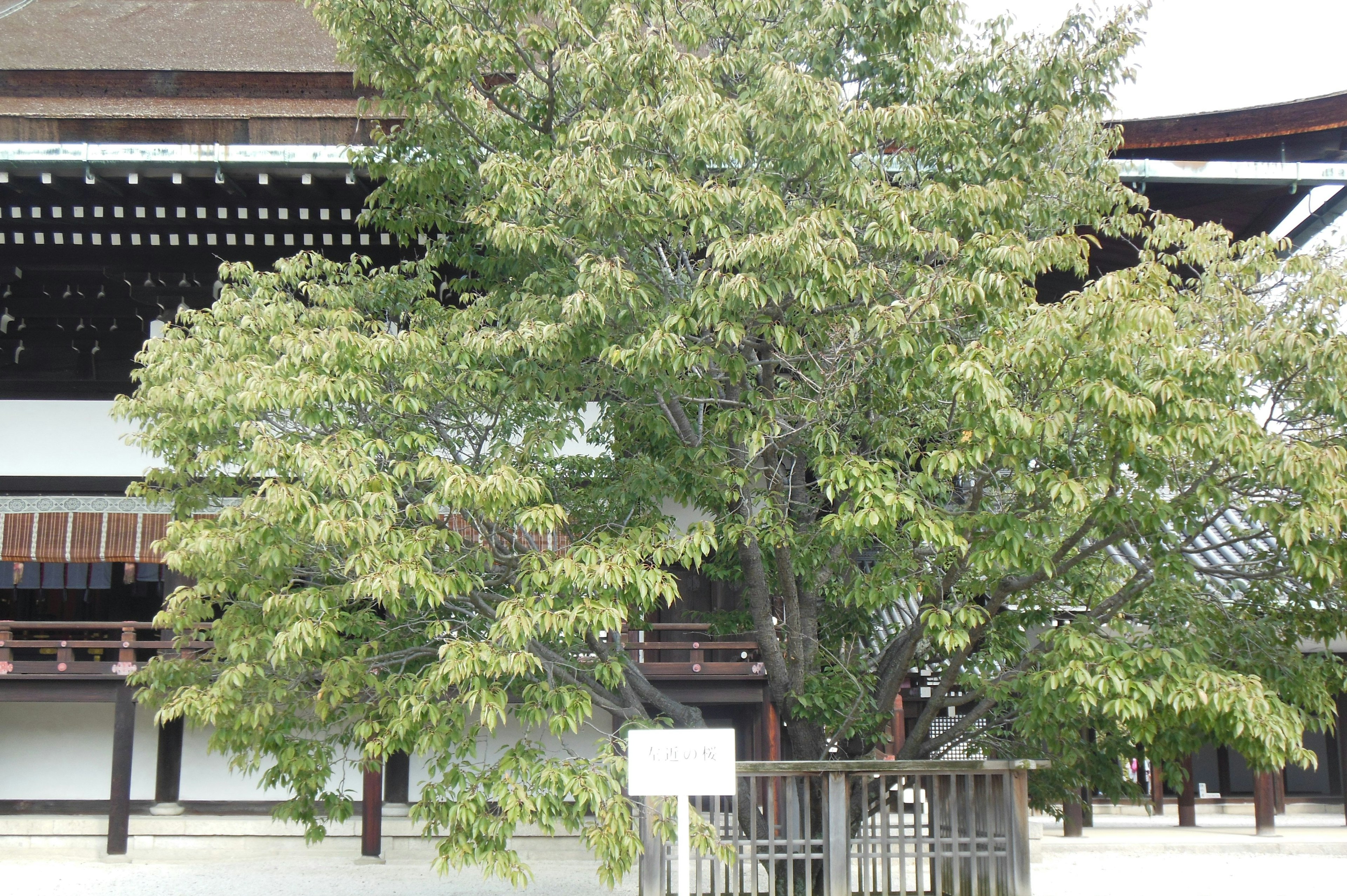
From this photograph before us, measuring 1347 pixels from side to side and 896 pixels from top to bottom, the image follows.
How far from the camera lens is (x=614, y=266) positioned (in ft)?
19.5

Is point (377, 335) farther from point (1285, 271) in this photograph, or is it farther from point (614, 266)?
point (1285, 271)

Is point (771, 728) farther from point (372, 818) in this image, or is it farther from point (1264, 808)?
point (1264, 808)

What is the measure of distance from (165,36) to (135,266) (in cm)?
528

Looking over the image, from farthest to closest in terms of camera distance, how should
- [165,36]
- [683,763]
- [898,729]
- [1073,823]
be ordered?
[1073,823] → [165,36] → [898,729] → [683,763]

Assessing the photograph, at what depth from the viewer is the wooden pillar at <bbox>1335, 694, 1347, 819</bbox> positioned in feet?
50.7

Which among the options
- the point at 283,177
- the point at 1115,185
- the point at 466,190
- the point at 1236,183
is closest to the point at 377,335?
the point at 466,190

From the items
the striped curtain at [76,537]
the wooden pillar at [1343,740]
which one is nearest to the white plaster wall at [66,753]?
the striped curtain at [76,537]

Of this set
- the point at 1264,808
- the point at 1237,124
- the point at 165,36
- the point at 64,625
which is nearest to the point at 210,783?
the point at 64,625

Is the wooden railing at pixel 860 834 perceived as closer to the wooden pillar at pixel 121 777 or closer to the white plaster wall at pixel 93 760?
the white plaster wall at pixel 93 760

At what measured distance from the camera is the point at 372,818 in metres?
10.9

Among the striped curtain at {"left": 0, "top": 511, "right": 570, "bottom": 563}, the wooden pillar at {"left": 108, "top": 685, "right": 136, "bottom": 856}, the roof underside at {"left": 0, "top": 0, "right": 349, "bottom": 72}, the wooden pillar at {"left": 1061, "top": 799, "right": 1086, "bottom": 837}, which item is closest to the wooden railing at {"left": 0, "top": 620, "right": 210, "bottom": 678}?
the wooden pillar at {"left": 108, "top": 685, "right": 136, "bottom": 856}

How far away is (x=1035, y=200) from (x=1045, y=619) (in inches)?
113

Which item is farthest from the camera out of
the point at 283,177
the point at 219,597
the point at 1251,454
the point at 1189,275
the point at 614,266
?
the point at 1189,275

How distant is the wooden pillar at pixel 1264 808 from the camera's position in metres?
14.4
